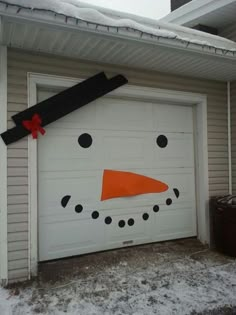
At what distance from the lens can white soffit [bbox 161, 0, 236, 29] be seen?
432 centimetres

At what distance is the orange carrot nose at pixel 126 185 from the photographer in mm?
3949

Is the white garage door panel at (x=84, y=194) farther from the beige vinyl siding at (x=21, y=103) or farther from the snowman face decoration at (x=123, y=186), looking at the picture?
the beige vinyl siding at (x=21, y=103)

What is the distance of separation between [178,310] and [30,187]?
78.5 inches

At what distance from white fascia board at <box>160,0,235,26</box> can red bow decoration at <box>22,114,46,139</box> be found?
3.24m

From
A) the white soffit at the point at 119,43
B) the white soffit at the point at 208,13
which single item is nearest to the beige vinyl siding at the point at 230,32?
the white soffit at the point at 208,13

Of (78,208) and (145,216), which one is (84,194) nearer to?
(78,208)

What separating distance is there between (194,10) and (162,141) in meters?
2.35

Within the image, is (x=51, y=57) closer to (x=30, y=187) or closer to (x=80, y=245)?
(x=30, y=187)

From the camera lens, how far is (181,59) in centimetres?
364

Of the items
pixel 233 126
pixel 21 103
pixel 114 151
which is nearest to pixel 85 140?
pixel 114 151

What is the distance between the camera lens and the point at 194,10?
4781 millimetres

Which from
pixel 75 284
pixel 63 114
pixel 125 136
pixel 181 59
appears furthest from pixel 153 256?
pixel 181 59

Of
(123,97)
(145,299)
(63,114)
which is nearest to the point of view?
(145,299)

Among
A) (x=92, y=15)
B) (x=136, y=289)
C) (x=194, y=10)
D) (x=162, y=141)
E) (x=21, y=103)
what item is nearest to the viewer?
(x=92, y=15)
